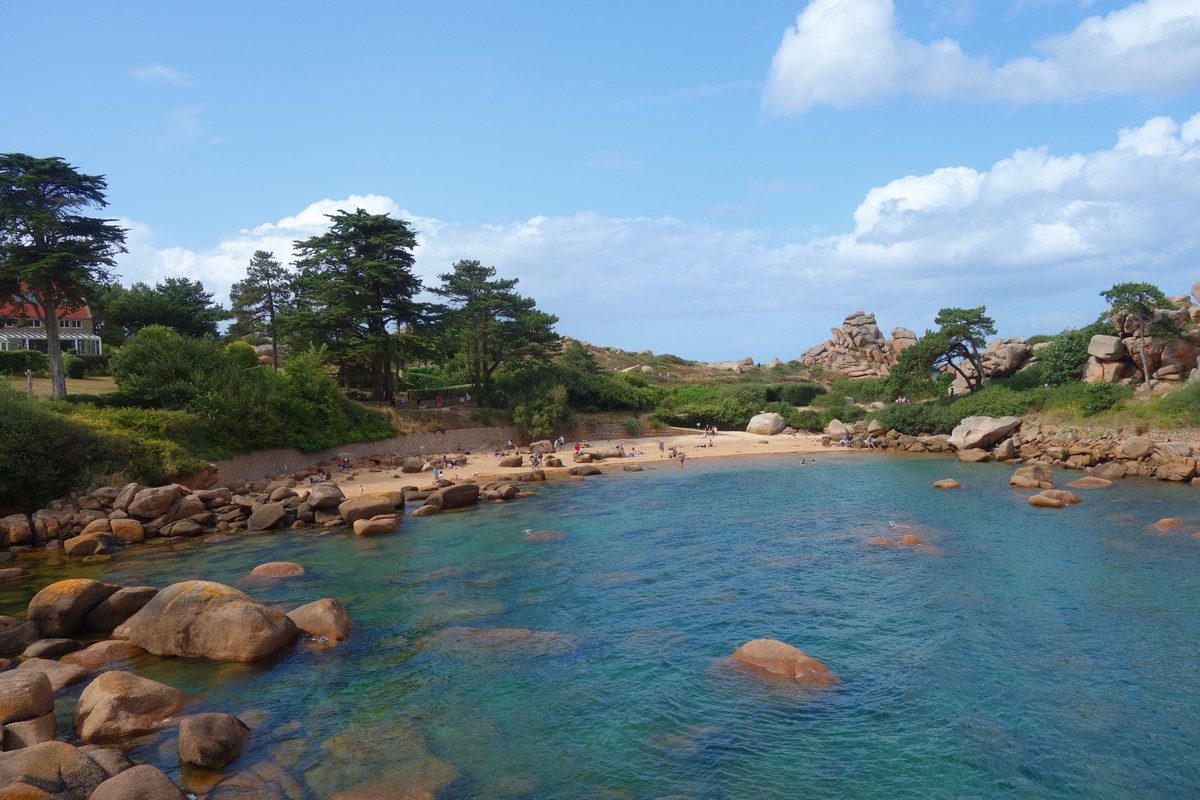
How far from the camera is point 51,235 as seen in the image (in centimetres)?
3928

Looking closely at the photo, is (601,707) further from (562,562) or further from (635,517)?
(635,517)

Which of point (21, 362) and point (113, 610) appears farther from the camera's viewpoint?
point (21, 362)

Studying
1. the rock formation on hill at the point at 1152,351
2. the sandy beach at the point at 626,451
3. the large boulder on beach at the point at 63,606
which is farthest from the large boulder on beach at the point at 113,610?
the rock formation on hill at the point at 1152,351

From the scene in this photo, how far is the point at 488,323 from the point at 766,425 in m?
25.7

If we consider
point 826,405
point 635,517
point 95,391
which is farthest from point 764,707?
point 826,405

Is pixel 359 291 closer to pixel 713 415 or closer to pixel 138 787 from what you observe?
pixel 713 415

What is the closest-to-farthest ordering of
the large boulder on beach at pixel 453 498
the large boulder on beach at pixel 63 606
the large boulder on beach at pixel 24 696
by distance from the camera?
the large boulder on beach at pixel 24 696, the large boulder on beach at pixel 63 606, the large boulder on beach at pixel 453 498

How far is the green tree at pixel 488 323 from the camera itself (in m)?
55.2

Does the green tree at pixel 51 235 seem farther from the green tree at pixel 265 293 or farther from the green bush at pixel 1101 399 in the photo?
the green bush at pixel 1101 399

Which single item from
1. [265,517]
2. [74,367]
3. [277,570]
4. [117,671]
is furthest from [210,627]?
[74,367]

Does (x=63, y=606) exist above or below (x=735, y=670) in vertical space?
above

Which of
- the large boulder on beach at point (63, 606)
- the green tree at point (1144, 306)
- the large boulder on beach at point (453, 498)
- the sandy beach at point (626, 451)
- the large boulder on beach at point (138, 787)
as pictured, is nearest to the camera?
the large boulder on beach at point (138, 787)

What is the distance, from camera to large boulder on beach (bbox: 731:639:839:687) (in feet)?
48.7

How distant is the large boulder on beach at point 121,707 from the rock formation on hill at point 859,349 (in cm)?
8501
